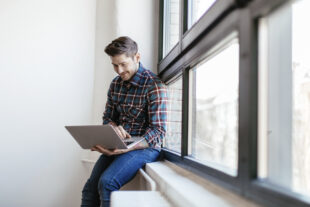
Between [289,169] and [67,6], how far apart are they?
95.8 inches

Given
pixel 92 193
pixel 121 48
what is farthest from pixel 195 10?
pixel 92 193

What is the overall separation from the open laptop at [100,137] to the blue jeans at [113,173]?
9cm

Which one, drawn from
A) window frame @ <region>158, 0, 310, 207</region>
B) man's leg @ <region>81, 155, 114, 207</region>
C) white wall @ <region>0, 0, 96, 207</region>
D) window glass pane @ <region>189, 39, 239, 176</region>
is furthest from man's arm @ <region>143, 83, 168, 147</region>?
white wall @ <region>0, 0, 96, 207</region>

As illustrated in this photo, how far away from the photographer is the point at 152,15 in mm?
2572

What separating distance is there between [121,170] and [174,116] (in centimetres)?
50

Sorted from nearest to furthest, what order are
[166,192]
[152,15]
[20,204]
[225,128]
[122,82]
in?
[225,128], [166,192], [122,82], [152,15], [20,204]

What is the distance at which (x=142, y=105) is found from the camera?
2.05 m

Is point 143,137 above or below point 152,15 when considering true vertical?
below

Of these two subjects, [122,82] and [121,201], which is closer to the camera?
[121,201]

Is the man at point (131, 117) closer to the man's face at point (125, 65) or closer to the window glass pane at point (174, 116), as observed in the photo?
the man's face at point (125, 65)

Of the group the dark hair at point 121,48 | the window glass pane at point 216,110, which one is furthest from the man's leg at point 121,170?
the dark hair at point 121,48

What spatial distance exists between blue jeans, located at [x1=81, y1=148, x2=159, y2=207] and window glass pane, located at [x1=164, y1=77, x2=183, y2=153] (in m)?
0.14

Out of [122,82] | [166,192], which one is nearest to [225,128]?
→ [166,192]

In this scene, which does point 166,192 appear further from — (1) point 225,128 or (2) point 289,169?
(2) point 289,169
